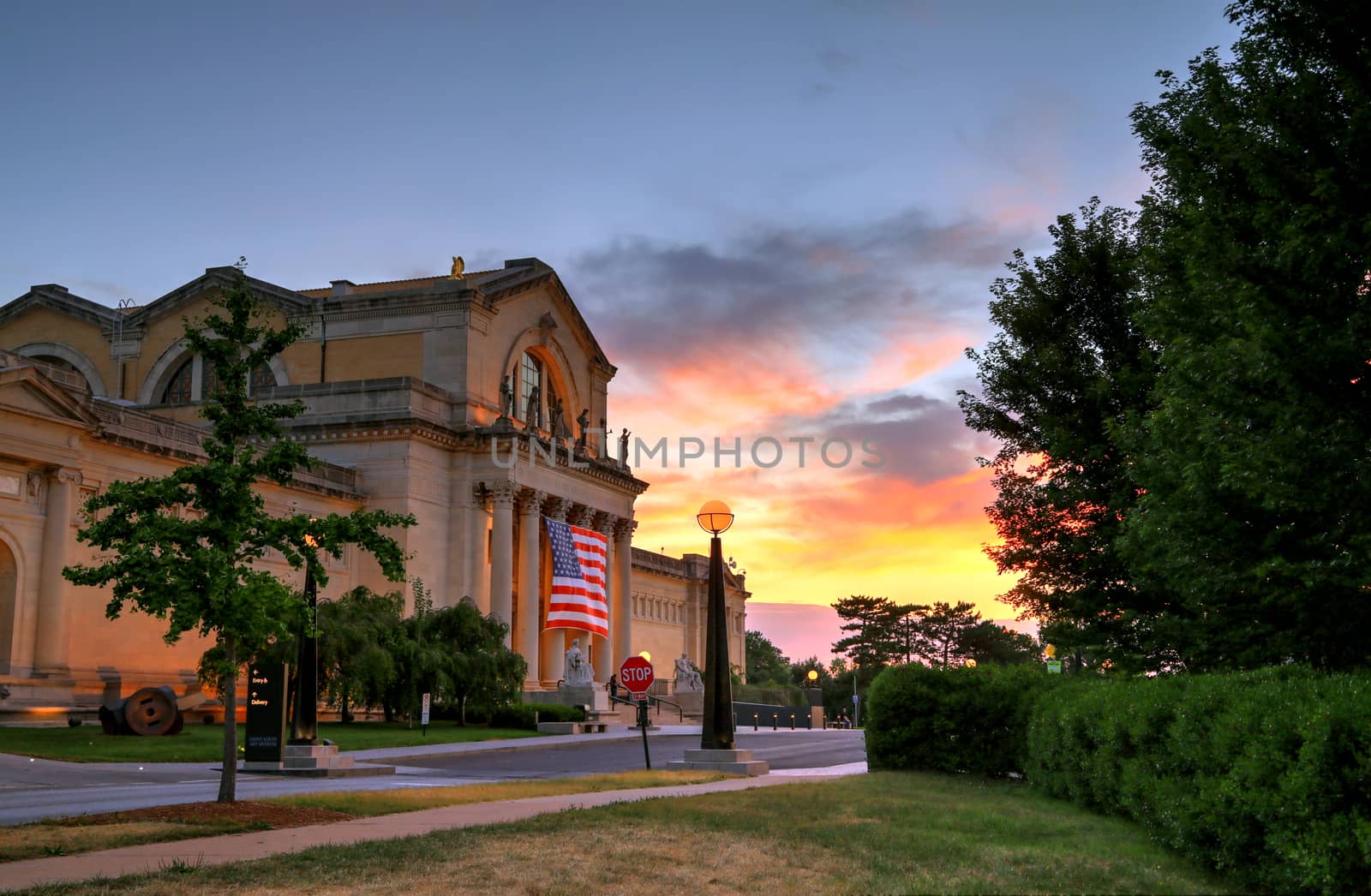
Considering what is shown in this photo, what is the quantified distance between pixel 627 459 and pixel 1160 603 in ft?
160

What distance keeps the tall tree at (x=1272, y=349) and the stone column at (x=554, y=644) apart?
45.6 metres

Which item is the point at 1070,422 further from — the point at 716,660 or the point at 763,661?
the point at 763,661

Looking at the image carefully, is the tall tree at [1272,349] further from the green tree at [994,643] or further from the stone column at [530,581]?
the green tree at [994,643]

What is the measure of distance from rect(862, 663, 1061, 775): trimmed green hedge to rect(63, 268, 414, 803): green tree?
11.6 meters

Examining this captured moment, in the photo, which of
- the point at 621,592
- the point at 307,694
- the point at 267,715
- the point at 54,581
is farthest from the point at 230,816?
the point at 621,592

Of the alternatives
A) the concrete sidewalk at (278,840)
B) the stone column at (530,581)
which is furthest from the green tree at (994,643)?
the concrete sidewalk at (278,840)

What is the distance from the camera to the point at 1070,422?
28.6 m

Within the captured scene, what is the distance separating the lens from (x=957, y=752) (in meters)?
24.9

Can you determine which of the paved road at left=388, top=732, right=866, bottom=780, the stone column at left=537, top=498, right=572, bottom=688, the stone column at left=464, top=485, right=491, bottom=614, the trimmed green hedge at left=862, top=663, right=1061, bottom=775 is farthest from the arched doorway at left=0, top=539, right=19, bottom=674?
the stone column at left=537, top=498, right=572, bottom=688

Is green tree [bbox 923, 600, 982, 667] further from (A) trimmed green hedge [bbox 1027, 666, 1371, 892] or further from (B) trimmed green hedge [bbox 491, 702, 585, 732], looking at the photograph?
(A) trimmed green hedge [bbox 1027, 666, 1371, 892]

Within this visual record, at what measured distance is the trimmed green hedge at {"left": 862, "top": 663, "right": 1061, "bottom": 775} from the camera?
24547mm

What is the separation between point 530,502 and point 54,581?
25646 millimetres

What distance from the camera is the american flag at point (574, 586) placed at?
198 ft

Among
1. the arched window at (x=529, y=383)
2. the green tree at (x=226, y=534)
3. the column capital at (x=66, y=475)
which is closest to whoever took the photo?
the green tree at (x=226, y=534)
